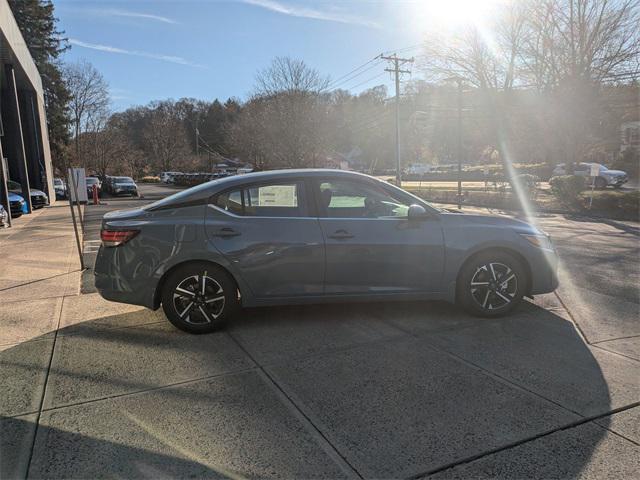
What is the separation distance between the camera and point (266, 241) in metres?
4.60

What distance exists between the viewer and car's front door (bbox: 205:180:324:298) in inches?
181

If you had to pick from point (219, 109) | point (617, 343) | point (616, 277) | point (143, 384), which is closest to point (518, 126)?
point (616, 277)

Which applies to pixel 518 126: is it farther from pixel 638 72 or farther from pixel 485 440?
pixel 485 440

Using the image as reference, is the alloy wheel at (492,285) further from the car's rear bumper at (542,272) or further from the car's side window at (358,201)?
the car's side window at (358,201)

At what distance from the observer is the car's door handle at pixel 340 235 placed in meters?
4.69

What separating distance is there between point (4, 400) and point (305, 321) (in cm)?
260

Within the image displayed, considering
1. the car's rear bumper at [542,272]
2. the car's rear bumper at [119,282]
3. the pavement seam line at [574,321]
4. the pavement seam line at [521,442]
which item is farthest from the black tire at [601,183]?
the car's rear bumper at [119,282]

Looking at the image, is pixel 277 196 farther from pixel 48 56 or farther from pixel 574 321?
pixel 48 56

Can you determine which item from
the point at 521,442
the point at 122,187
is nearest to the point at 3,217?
the point at 521,442

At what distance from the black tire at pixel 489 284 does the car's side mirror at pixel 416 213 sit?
0.70 m

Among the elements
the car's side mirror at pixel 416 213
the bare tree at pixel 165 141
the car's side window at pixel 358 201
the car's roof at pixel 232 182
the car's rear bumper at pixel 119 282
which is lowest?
the car's rear bumper at pixel 119 282

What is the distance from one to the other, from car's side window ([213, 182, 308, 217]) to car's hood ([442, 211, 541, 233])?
148 cm

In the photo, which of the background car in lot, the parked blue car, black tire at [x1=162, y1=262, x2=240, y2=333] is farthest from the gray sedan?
the parked blue car

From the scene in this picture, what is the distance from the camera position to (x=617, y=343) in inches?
174
